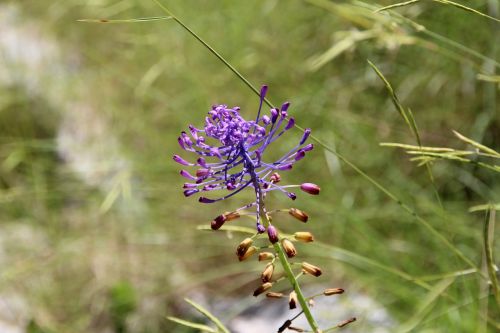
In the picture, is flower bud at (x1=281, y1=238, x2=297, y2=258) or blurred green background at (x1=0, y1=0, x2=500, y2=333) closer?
flower bud at (x1=281, y1=238, x2=297, y2=258)

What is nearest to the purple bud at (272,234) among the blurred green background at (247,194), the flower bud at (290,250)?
the flower bud at (290,250)

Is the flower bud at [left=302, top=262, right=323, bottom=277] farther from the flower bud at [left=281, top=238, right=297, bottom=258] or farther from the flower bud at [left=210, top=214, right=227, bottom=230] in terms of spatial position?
the flower bud at [left=210, top=214, right=227, bottom=230]

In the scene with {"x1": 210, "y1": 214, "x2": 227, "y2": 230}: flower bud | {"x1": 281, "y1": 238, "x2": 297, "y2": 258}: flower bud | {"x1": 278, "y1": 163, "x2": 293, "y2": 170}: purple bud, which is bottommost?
{"x1": 281, "y1": 238, "x2": 297, "y2": 258}: flower bud

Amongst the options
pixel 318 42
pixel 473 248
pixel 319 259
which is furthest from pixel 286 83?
pixel 473 248

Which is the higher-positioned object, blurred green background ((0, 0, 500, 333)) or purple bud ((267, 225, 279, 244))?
purple bud ((267, 225, 279, 244))

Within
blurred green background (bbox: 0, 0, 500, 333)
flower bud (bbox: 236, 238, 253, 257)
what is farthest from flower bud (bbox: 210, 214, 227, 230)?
blurred green background (bbox: 0, 0, 500, 333)

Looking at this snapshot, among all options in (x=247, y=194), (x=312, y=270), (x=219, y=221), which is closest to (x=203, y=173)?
(x=219, y=221)

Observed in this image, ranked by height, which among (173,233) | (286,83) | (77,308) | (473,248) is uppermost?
(286,83)

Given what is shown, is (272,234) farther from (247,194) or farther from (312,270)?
(247,194)

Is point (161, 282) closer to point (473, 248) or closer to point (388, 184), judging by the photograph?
point (388, 184)
